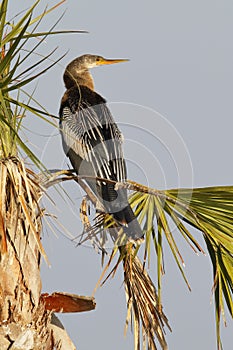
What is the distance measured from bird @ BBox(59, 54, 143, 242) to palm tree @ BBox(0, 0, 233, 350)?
102mm

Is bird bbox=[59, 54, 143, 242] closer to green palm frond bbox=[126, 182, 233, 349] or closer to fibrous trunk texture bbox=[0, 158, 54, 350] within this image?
green palm frond bbox=[126, 182, 233, 349]

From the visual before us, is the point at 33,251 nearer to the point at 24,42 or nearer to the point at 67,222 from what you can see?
the point at 67,222

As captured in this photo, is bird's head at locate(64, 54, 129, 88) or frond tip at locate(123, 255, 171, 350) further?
bird's head at locate(64, 54, 129, 88)

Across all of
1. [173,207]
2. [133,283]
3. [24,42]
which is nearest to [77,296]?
[133,283]

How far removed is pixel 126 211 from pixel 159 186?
11.1 inches

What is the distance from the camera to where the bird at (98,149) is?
489 centimetres

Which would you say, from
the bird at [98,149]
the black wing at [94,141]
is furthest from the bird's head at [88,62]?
the black wing at [94,141]

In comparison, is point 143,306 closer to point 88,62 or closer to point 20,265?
point 20,265

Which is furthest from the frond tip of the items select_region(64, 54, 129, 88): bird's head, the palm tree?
select_region(64, 54, 129, 88): bird's head

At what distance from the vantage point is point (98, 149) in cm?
571

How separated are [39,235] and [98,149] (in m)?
1.83

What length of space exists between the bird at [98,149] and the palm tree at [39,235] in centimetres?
10

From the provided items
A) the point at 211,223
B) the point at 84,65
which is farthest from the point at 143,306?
the point at 84,65

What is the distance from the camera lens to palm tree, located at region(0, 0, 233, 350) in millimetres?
3693
